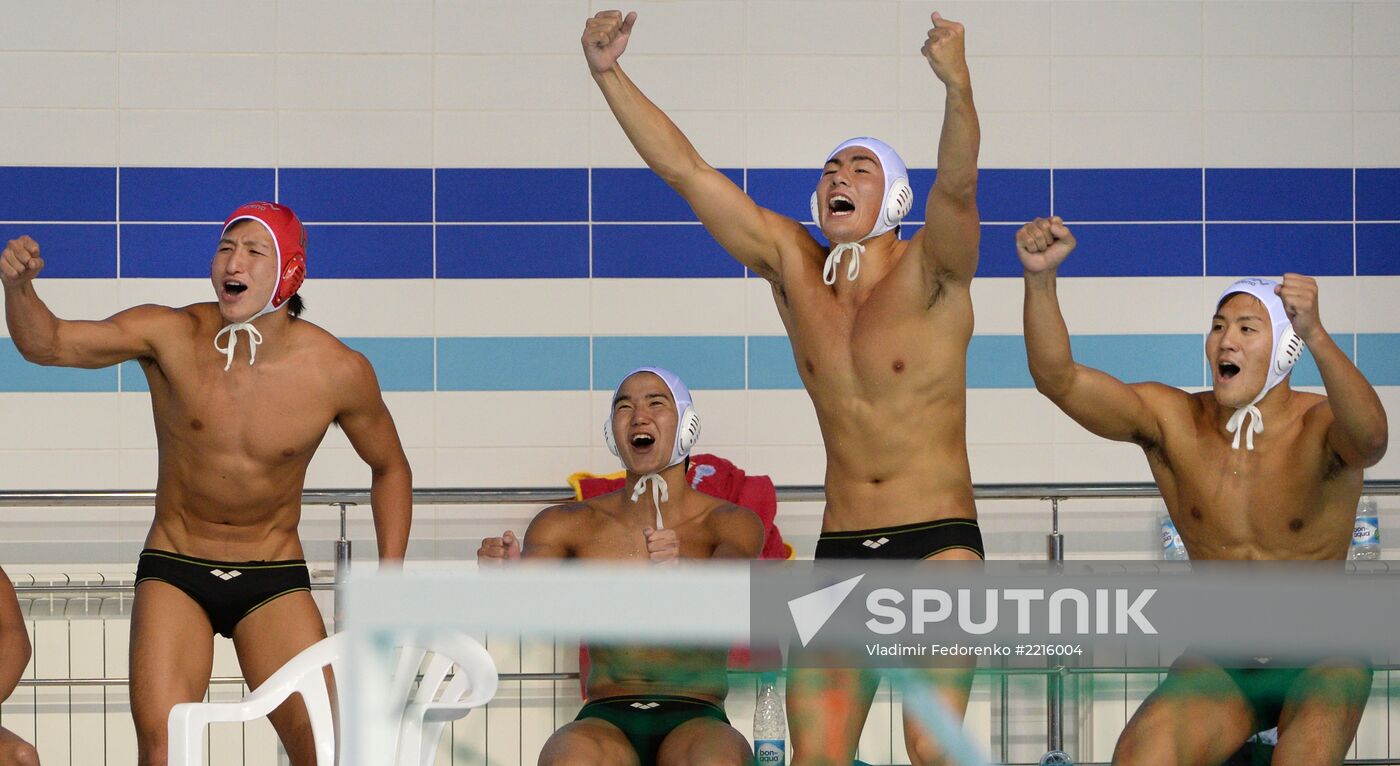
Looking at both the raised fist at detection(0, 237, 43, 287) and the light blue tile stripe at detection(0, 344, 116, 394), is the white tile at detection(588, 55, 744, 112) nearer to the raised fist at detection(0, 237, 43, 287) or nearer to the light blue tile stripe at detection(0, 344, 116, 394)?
the light blue tile stripe at detection(0, 344, 116, 394)

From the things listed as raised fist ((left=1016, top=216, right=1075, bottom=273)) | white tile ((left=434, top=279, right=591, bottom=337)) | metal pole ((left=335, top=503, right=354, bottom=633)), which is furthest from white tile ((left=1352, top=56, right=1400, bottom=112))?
metal pole ((left=335, top=503, right=354, bottom=633))

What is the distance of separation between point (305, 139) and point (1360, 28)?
14.4 ft

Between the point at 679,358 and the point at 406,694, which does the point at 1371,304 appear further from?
the point at 406,694

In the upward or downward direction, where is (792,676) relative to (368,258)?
downward

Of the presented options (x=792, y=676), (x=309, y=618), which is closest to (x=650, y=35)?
(x=309, y=618)

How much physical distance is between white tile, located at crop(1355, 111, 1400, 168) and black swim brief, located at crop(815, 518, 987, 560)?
3813 millimetres

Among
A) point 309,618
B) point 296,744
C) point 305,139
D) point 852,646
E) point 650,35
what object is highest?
point 650,35

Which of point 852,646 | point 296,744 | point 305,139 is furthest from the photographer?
point 305,139

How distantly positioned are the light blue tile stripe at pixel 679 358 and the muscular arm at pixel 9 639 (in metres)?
3.04

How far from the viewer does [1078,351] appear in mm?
7070

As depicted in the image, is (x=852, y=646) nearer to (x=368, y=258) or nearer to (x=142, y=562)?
(x=142, y=562)

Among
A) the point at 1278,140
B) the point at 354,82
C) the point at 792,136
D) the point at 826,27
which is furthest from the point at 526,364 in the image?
the point at 1278,140

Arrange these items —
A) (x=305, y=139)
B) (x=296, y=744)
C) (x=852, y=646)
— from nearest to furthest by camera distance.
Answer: (x=852, y=646), (x=296, y=744), (x=305, y=139)

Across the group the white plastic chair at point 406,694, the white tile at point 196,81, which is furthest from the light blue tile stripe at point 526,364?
the white plastic chair at point 406,694
